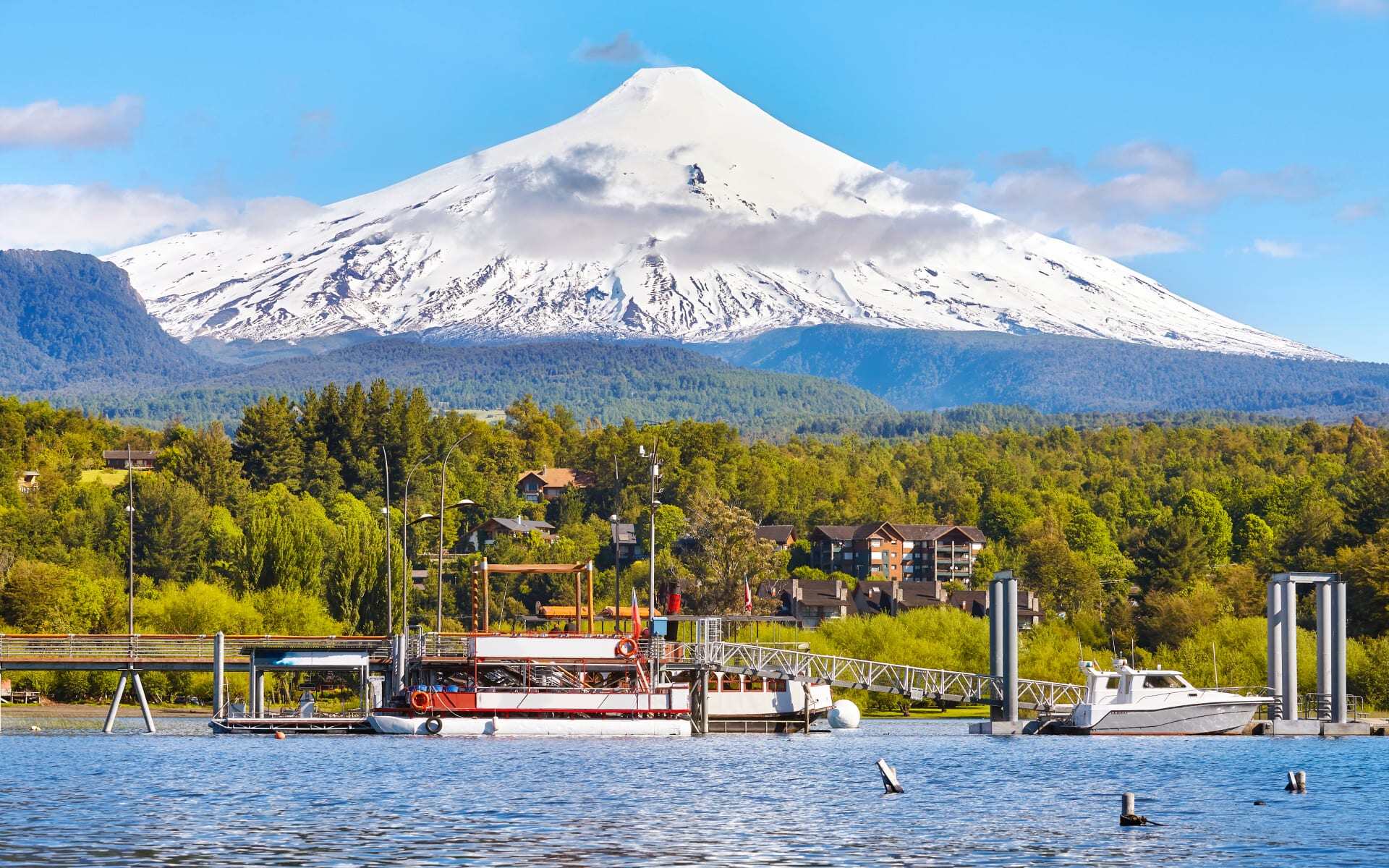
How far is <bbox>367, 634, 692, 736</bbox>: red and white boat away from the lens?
75000 millimetres

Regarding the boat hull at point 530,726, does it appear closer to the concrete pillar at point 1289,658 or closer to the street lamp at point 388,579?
the street lamp at point 388,579

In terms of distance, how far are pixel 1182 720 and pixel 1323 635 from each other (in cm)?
593

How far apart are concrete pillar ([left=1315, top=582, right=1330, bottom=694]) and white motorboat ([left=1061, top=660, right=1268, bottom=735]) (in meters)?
2.88

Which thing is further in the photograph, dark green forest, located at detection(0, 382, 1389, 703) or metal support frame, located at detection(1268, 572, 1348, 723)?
dark green forest, located at detection(0, 382, 1389, 703)

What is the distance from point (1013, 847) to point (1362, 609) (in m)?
70.0

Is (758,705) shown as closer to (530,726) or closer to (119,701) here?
(530,726)

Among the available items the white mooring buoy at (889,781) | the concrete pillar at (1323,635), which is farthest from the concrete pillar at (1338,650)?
the white mooring buoy at (889,781)

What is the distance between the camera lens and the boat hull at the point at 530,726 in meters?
74.8

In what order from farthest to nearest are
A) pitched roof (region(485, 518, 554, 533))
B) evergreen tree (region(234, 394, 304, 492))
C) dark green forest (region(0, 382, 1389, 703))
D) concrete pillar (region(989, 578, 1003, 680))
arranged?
1. pitched roof (region(485, 518, 554, 533))
2. evergreen tree (region(234, 394, 304, 492))
3. dark green forest (region(0, 382, 1389, 703))
4. concrete pillar (region(989, 578, 1003, 680))

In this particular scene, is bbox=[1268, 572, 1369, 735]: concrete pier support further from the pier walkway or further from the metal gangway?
the pier walkway

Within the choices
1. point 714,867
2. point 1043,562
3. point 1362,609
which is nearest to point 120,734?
point 714,867

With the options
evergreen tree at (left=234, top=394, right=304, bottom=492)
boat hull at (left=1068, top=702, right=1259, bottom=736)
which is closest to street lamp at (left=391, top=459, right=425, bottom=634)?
evergreen tree at (left=234, top=394, right=304, bottom=492)

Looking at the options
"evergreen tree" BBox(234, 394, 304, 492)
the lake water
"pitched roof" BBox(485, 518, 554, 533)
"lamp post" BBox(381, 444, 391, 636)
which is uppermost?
"evergreen tree" BBox(234, 394, 304, 492)

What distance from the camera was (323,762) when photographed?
59.1m
